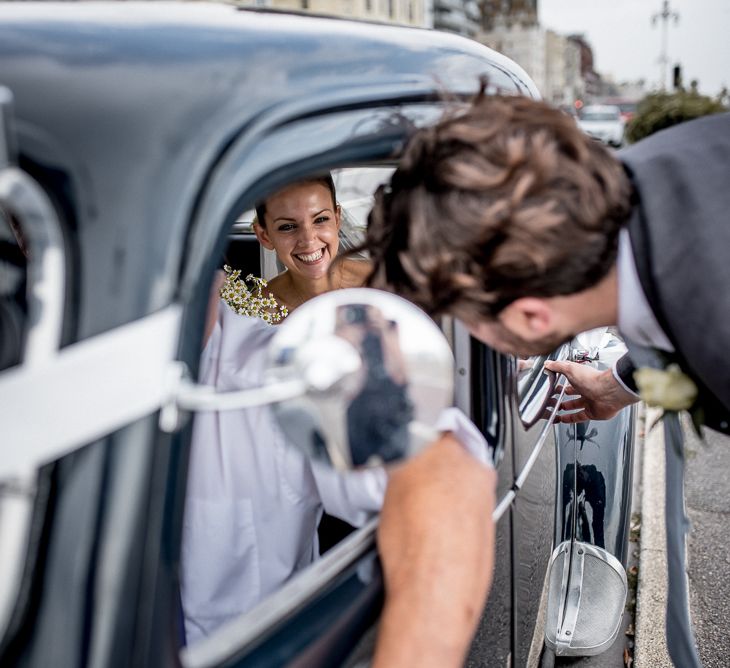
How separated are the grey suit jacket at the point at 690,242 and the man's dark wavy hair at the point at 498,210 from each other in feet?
0.17

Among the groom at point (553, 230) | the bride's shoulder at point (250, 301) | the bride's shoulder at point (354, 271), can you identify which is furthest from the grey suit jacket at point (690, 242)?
the bride's shoulder at point (250, 301)

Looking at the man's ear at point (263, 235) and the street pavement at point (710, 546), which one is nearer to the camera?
the man's ear at point (263, 235)

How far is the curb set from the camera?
3008mm

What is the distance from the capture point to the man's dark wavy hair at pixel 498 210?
4.17 ft

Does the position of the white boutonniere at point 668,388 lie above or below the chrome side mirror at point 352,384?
below

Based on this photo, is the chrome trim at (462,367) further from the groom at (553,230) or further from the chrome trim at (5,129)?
the chrome trim at (5,129)

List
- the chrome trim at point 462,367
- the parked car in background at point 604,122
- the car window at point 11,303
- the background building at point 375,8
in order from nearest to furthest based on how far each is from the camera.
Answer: the car window at point 11,303, the chrome trim at point 462,367, the parked car in background at point 604,122, the background building at point 375,8

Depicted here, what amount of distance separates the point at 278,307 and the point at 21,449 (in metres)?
2.01

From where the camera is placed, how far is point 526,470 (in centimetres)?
182

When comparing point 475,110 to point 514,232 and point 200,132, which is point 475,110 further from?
point 200,132

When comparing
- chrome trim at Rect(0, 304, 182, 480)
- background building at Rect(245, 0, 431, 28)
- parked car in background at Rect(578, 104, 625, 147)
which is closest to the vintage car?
chrome trim at Rect(0, 304, 182, 480)

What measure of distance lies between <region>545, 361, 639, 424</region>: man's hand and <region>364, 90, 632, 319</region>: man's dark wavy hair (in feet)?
3.37

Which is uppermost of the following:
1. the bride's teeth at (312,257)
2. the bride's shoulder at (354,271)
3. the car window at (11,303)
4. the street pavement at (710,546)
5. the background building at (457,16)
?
the background building at (457,16)

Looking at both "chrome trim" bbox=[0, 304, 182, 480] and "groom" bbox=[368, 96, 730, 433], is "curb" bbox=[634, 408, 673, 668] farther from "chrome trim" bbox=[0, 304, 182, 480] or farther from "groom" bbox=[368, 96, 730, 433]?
"chrome trim" bbox=[0, 304, 182, 480]
